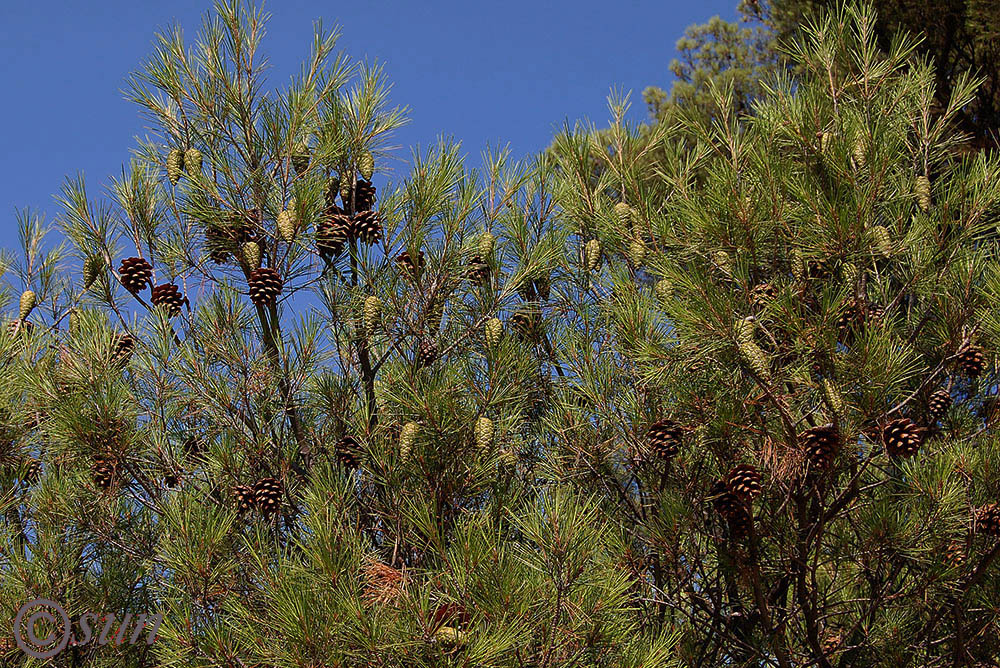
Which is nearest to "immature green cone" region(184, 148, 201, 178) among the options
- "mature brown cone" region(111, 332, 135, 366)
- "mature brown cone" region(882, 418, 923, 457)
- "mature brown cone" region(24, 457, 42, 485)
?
"mature brown cone" region(111, 332, 135, 366)

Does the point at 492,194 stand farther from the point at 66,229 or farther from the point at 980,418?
the point at 980,418

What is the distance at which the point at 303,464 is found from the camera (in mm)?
2609

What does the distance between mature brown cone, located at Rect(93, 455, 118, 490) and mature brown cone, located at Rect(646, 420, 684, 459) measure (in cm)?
117

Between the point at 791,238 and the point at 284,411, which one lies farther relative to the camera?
the point at 284,411

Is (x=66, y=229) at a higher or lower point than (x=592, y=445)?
higher

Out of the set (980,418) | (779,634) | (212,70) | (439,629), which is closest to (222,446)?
(439,629)

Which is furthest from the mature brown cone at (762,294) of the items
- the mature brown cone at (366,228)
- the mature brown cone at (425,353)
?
the mature brown cone at (366,228)

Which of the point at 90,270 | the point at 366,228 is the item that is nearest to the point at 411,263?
the point at 366,228

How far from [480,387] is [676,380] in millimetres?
439

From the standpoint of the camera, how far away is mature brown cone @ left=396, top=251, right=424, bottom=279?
2.47 meters

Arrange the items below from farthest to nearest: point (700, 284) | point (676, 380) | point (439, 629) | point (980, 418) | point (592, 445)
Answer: point (980, 418) → point (592, 445) → point (676, 380) → point (700, 284) → point (439, 629)

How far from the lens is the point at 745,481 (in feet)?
7.11

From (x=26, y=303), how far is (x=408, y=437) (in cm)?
139

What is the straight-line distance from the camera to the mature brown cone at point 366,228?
255 centimetres
